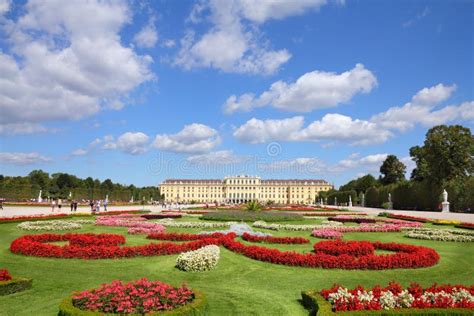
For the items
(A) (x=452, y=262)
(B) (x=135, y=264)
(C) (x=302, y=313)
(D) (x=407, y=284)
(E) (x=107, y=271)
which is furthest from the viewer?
(A) (x=452, y=262)

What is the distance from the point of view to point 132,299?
5375 mm

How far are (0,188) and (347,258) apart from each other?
46.6 m

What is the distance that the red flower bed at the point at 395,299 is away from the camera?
5.36 m

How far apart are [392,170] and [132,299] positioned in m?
65.9

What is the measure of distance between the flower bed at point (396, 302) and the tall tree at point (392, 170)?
209ft

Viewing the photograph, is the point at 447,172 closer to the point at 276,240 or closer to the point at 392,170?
the point at 392,170

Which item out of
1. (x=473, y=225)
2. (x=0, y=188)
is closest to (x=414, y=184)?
(x=473, y=225)

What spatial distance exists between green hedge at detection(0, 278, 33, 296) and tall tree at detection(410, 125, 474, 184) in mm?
40682

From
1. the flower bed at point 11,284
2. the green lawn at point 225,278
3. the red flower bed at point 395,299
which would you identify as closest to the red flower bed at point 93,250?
the green lawn at point 225,278

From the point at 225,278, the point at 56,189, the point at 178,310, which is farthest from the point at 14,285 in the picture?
the point at 56,189

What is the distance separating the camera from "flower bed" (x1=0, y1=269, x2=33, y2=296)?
6637 mm

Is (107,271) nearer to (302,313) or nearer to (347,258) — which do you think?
(302,313)

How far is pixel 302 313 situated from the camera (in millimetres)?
5949

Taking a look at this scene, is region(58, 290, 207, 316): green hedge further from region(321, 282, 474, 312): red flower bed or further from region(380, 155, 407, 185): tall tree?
region(380, 155, 407, 185): tall tree
